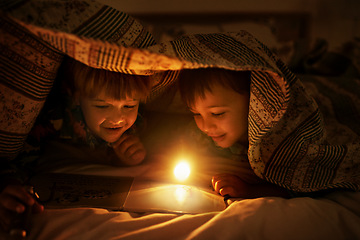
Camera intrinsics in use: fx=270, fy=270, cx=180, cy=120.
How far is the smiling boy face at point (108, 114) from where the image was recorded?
31.1 inches

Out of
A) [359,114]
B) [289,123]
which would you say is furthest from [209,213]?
[359,114]

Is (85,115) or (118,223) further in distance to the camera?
(85,115)

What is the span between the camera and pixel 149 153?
103 centimetres

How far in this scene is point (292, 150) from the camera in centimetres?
73

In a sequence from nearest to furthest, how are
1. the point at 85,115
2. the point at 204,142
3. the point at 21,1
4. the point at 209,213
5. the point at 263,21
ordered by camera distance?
the point at 21,1
the point at 209,213
the point at 85,115
the point at 204,142
the point at 263,21

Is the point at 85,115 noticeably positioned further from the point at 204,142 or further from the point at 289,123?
the point at 289,123

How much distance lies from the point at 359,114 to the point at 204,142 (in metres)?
0.64

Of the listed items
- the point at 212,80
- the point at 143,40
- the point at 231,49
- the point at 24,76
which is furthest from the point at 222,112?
the point at 24,76

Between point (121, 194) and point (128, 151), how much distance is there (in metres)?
0.22

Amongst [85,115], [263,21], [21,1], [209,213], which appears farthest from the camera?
[263,21]

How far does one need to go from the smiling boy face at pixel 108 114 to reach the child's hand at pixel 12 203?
0.29m

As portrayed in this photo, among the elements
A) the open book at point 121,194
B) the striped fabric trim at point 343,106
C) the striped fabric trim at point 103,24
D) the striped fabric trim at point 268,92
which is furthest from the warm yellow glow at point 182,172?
the striped fabric trim at point 343,106

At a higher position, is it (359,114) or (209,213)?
(359,114)

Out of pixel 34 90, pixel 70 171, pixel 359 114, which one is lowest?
pixel 70 171
